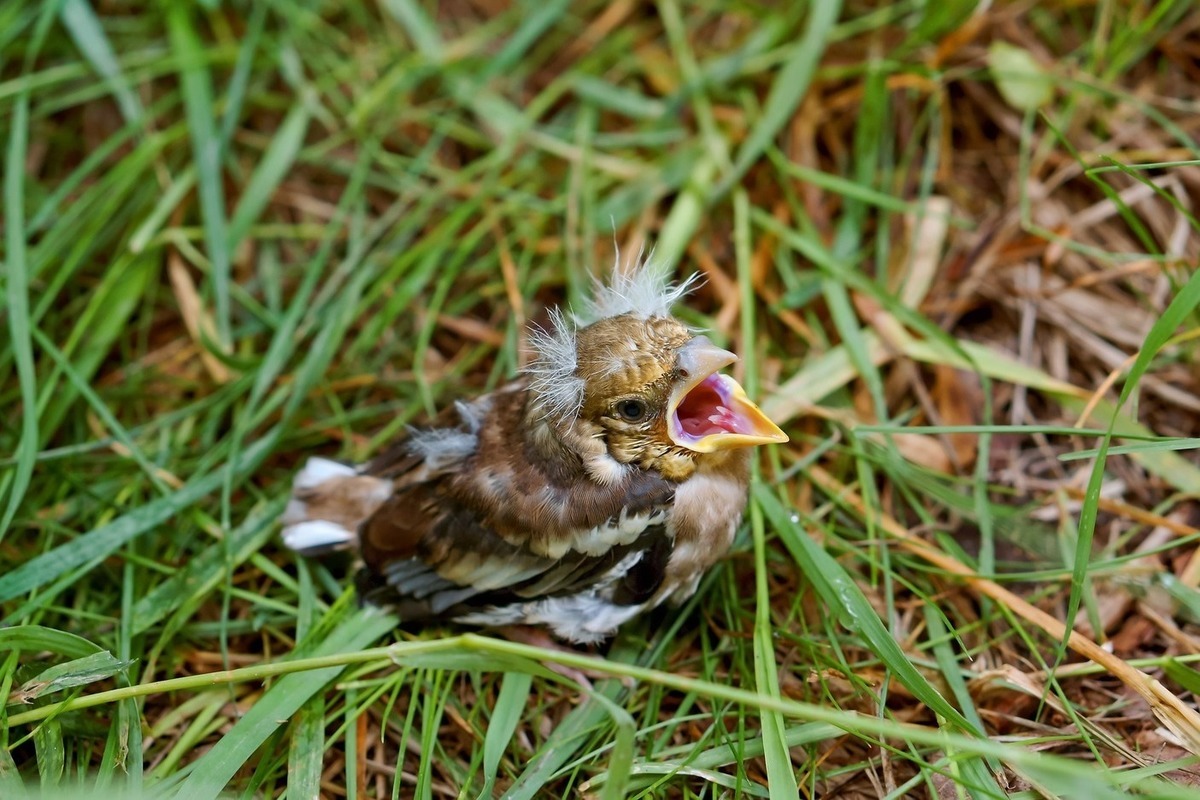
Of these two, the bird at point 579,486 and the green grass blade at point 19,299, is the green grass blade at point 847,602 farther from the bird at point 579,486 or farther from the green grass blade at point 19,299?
the green grass blade at point 19,299

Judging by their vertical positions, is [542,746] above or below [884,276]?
below

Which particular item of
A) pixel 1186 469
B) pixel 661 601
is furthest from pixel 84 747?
pixel 1186 469

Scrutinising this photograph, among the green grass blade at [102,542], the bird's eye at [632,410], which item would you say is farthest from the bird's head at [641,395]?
the green grass blade at [102,542]

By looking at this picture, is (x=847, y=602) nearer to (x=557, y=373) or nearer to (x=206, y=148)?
(x=557, y=373)

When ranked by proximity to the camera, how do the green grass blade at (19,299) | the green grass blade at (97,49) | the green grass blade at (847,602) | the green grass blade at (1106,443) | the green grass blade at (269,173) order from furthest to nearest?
1. the green grass blade at (97,49)
2. the green grass blade at (269,173)
3. the green grass blade at (19,299)
4. the green grass blade at (847,602)
5. the green grass blade at (1106,443)

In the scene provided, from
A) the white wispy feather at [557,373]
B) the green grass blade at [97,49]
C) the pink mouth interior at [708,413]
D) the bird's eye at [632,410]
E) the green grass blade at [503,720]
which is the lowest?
the green grass blade at [503,720]

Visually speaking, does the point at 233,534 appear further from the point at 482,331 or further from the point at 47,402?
the point at 482,331
